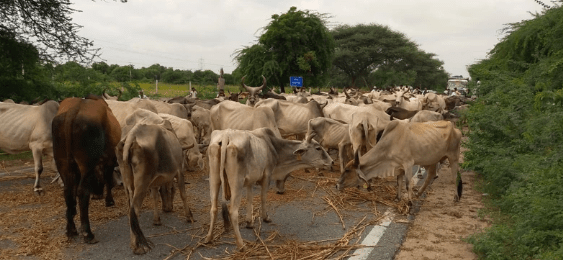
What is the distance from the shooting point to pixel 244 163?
203 inches

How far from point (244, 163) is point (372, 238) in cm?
191

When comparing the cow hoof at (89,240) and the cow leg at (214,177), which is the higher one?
the cow leg at (214,177)

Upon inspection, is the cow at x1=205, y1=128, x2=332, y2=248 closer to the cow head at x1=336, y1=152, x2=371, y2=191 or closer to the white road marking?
the cow head at x1=336, y1=152, x2=371, y2=191

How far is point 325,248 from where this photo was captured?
203 inches

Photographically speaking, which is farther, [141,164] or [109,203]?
[109,203]

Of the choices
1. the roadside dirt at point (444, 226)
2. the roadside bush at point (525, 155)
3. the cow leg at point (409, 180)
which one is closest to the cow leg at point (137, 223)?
the roadside dirt at point (444, 226)

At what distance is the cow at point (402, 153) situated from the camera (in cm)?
702

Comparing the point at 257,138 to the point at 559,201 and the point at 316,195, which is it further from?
the point at 559,201

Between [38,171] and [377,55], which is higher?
[377,55]

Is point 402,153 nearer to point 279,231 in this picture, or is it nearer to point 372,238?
point 372,238

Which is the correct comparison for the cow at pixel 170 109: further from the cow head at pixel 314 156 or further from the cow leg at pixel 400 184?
the cow leg at pixel 400 184

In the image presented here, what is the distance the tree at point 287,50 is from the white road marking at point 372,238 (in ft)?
63.3

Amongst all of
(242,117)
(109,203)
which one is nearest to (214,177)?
(109,203)

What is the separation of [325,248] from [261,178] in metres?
1.25
